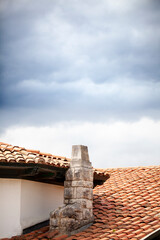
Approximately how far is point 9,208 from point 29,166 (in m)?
1.20

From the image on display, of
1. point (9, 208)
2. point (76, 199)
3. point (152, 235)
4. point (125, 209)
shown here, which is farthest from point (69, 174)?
point (152, 235)

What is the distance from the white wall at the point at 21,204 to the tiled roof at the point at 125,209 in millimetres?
373

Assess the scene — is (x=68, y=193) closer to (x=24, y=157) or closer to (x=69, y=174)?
(x=69, y=174)

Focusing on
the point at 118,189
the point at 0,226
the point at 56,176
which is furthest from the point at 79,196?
the point at 118,189

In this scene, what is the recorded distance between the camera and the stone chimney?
8.64 m

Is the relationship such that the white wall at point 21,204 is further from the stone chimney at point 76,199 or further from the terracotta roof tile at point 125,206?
the stone chimney at point 76,199

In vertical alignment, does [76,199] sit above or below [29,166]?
below

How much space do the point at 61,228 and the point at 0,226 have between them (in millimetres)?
1462

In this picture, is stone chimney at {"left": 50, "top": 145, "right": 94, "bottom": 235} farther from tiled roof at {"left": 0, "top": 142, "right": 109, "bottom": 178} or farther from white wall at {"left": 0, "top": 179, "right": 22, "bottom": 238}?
white wall at {"left": 0, "top": 179, "right": 22, "bottom": 238}

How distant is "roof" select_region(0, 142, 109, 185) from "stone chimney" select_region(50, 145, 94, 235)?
0.32 meters

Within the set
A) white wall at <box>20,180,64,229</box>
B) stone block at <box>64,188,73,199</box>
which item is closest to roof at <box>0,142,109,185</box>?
white wall at <box>20,180,64,229</box>

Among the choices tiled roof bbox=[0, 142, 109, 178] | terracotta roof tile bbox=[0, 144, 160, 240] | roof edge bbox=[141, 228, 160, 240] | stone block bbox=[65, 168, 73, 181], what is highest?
tiled roof bbox=[0, 142, 109, 178]

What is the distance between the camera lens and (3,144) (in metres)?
10.2

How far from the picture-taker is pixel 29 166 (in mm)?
8680
